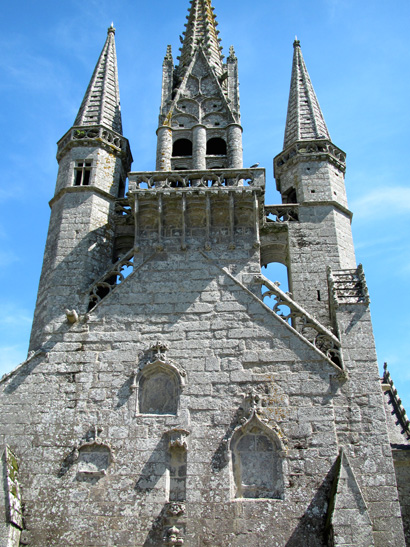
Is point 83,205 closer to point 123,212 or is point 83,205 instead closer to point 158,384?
point 123,212

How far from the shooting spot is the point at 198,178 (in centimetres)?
1470

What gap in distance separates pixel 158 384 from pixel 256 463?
243 cm

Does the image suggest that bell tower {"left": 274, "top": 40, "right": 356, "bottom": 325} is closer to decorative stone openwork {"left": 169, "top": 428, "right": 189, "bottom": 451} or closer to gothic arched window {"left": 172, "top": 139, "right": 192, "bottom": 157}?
gothic arched window {"left": 172, "top": 139, "right": 192, "bottom": 157}

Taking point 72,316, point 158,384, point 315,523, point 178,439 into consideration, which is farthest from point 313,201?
point 315,523

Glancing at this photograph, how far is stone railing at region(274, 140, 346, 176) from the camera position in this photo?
54.5 feet

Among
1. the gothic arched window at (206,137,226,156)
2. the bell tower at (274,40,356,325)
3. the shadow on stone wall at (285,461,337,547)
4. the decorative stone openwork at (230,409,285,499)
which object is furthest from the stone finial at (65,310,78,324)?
the gothic arched window at (206,137,226,156)

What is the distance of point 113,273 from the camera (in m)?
13.9

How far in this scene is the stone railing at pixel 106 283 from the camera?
1362 cm

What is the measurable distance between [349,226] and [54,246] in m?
7.28

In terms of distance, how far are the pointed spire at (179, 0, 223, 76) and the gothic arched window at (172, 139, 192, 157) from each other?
10.5 ft

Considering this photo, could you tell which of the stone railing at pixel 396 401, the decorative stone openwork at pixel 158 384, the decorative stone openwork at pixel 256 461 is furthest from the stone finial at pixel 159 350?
the stone railing at pixel 396 401

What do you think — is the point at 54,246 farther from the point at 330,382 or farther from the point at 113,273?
the point at 330,382

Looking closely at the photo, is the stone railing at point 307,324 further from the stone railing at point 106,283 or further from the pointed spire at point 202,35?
the pointed spire at point 202,35

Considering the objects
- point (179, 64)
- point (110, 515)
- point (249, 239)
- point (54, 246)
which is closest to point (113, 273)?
point (54, 246)
